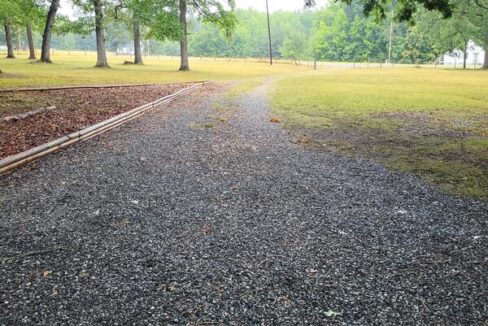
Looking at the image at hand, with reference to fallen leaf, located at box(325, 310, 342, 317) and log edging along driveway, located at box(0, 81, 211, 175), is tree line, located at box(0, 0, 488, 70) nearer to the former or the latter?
log edging along driveway, located at box(0, 81, 211, 175)

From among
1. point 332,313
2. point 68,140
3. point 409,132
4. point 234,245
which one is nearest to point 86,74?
point 68,140

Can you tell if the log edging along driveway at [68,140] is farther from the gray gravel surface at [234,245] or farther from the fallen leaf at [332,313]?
the fallen leaf at [332,313]

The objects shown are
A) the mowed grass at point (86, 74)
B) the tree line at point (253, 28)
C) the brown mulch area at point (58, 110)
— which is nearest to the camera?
the brown mulch area at point (58, 110)

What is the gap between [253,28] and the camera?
116188 mm

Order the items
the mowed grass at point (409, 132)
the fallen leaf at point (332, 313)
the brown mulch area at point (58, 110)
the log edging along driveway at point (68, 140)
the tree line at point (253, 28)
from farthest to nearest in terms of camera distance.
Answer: the tree line at point (253, 28)
the brown mulch area at point (58, 110)
the mowed grass at point (409, 132)
the log edging along driveway at point (68, 140)
the fallen leaf at point (332, 313)

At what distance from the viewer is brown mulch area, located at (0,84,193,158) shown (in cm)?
761

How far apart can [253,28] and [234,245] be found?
11976 centimetres

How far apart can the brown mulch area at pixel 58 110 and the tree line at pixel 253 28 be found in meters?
6.58

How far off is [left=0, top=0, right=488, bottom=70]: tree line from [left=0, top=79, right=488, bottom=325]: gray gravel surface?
6.26m

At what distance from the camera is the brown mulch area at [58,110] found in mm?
7613

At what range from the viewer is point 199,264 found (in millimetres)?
3324

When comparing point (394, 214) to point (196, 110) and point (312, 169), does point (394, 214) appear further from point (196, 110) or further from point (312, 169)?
point (196, 110)

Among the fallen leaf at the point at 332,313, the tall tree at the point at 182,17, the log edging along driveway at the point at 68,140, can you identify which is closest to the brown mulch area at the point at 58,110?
the log edging along driveway at the point at 68,140

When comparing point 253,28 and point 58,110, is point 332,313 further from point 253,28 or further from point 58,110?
point 253,28
